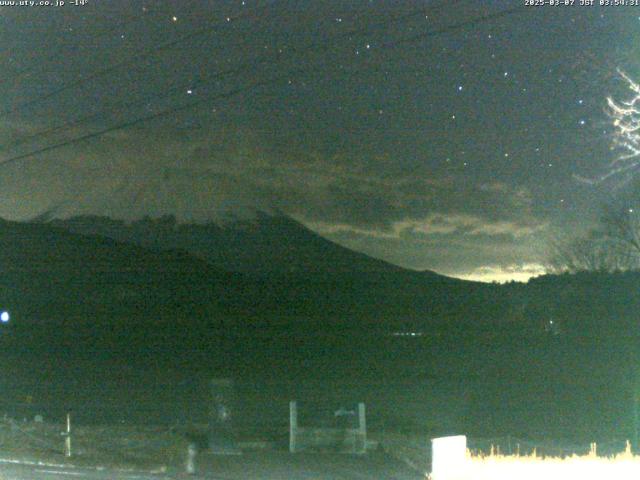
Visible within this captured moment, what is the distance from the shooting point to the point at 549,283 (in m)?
61.3

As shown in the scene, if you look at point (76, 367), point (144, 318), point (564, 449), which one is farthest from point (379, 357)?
point (564, 449)

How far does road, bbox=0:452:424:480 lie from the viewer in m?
15.2

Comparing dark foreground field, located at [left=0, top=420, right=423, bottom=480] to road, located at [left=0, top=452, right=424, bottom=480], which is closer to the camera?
road, located at [left=0, top=452, right=424, bottom=480]

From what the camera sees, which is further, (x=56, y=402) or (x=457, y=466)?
(x=56, y=402)

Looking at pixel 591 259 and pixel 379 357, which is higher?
pixel 591 259

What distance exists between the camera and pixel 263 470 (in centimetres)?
1634

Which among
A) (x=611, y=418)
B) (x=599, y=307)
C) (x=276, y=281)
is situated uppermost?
(x=276, y=281)

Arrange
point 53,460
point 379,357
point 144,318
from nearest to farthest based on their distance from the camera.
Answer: point 53,460 < point 379,357 < point 144,318

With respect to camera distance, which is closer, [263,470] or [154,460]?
[263,470]

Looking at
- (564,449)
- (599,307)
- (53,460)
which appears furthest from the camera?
(599,307)

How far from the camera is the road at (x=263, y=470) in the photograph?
49.9ft

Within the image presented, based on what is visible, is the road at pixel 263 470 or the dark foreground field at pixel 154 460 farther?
the dark foreground field at pixel 154 460

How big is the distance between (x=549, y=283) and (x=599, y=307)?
6.89 metres

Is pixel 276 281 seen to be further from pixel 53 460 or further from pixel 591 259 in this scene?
pixel 53 460
